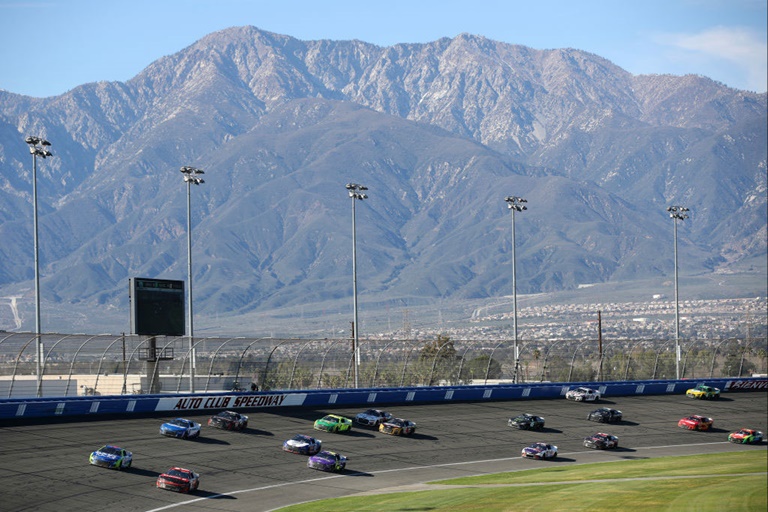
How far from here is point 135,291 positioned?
6856cm

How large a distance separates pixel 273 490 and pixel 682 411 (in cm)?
3903

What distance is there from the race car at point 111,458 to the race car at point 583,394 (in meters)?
39.5

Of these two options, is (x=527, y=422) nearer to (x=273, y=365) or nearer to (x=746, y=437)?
(x=746, y=437)

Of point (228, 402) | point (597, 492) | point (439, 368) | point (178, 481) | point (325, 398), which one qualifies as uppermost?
point (439, 368)

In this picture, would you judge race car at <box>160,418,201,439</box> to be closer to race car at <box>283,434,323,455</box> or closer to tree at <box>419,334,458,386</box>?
race car at <box>283,434,323,455</box>

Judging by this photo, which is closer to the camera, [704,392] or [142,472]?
[142,472]

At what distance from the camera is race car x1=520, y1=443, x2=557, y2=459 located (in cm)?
5962

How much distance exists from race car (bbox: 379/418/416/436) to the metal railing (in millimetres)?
6446

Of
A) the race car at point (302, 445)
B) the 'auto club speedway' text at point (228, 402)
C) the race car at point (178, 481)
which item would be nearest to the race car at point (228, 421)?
the 'auto club speedway' text at point (228, 402)

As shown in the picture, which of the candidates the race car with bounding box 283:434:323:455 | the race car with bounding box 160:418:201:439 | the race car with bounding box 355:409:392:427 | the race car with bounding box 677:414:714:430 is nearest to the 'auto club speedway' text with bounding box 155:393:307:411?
the race car with bounding box 355:409:392:427

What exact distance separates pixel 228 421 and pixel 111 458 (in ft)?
37.0

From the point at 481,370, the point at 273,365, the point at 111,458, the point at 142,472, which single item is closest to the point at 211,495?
the point at 142,472

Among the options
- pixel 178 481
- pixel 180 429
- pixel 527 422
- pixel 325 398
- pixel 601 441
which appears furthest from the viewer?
pixel 325 398

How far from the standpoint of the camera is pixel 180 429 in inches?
2244
